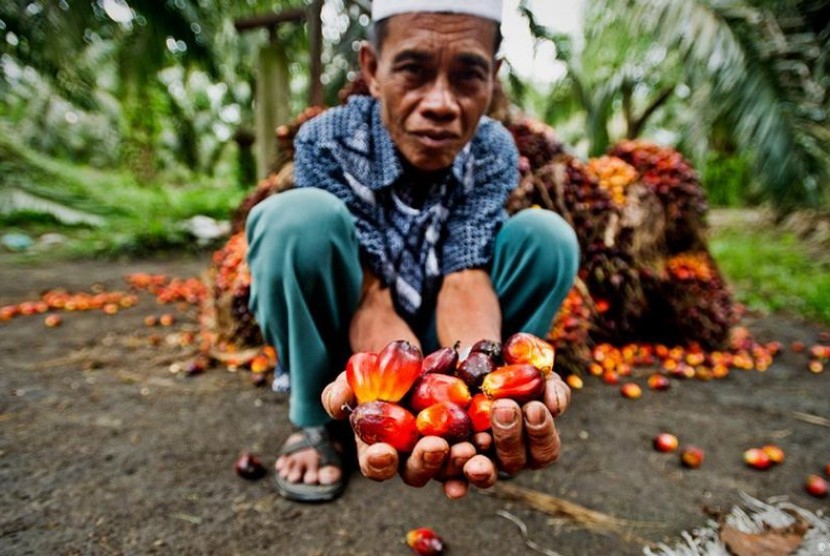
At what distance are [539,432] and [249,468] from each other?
1081mm

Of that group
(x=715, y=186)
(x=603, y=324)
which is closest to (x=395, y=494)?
(x=603, y=324)

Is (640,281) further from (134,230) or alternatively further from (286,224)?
(134,230)

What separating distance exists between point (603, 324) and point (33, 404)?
8.71ft

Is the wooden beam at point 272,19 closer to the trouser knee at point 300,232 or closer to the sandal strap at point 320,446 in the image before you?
the trouser knee at point 300,232

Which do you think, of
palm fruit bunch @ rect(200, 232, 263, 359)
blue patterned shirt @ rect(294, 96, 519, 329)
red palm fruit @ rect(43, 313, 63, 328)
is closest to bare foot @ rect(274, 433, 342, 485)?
blue patterned shirt @ rect(294, 96, 519, 329)

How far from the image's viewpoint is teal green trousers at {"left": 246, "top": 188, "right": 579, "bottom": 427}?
Answer: 1343mm

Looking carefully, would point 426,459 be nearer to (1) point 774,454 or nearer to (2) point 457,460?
(2) point 457,460

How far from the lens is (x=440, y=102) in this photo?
53.5 inches

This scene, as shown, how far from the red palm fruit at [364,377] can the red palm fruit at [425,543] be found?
1.74ft

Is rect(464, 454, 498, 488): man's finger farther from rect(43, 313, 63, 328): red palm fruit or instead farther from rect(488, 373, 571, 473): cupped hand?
rect(43, 313, 63, 328): red palm fruit

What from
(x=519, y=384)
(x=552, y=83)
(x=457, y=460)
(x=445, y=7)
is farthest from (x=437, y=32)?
(x=552, y=83)

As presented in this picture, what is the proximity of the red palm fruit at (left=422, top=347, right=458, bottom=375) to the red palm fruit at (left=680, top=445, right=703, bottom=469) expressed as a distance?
46.7 inches

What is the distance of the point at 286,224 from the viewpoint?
1.33 meters

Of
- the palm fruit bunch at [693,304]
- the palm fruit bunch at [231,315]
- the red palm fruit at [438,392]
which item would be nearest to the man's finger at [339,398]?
the red palm fruit at [438,392]
